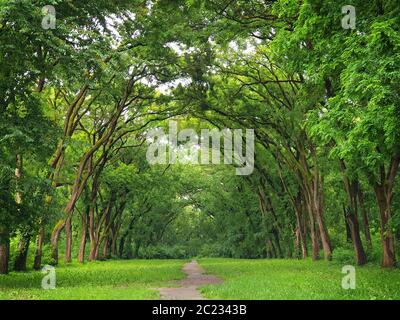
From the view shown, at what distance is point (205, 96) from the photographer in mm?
25547

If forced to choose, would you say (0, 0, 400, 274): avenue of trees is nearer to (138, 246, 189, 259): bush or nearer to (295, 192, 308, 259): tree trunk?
(295, 192, 308, 259): tree trunk

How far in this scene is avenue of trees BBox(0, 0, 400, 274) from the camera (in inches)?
428

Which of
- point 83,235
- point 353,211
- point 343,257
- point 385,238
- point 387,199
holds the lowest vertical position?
point 343,257

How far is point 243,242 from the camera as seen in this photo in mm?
54812

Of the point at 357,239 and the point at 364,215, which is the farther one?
the point at 364,215

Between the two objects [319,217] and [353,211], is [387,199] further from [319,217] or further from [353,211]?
[319,217]

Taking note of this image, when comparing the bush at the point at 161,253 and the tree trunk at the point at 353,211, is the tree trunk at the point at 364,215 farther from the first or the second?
the bush at the point at 161,253

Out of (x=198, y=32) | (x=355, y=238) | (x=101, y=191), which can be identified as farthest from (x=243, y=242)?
(x=198, y=32)

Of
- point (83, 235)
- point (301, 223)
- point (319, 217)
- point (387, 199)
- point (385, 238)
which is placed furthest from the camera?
point (83, 235)

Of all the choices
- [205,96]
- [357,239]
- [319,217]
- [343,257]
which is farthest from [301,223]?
[205,96]

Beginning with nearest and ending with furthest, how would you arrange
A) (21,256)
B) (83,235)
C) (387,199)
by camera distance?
(387,199), (21,256), (83,235)
